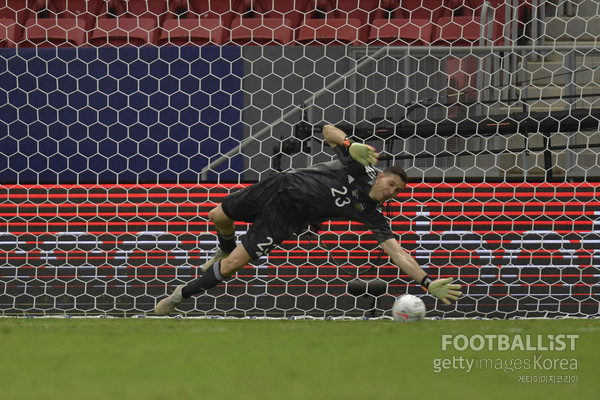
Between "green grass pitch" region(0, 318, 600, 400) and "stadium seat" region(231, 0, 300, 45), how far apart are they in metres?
4.26

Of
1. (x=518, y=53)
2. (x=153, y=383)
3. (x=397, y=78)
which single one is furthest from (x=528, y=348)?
(x=518, y=53)

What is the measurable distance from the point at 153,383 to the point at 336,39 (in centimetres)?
561

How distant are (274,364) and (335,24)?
6.06 meters

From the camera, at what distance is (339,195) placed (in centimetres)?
535

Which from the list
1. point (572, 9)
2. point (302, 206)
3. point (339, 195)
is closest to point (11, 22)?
point (302, 206)

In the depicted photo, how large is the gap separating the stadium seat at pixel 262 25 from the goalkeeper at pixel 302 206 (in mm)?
2832

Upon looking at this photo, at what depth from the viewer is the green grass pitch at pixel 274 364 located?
8.98 ft

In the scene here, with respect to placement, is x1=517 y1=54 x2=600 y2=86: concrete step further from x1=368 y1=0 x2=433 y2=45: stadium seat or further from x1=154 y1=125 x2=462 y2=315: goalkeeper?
x1=154 y1=125 x2=462 y2=315: goalkeeper

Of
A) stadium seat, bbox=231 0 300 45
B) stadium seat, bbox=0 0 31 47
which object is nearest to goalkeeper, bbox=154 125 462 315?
stadium seat, bbox=231 0 300 45

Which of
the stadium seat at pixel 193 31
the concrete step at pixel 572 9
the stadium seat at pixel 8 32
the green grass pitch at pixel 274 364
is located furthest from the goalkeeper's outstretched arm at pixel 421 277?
the concrete step at pixel 572 9

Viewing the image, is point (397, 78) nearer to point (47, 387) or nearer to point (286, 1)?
point (286, 1)

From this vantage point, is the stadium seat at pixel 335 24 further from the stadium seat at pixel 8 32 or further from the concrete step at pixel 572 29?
the stadium seat at pixel 8 32

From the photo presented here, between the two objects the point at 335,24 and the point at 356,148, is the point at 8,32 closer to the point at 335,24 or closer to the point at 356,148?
the point at 335,24

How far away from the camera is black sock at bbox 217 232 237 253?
5.66m
